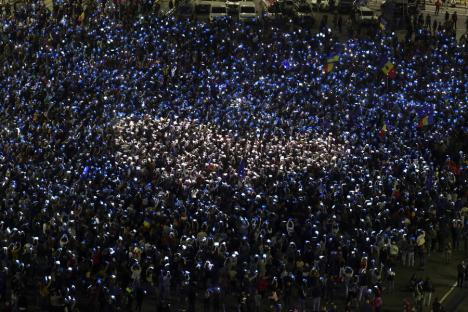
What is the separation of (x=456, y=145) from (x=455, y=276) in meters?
7.90

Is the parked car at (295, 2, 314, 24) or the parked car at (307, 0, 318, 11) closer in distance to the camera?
the parked car at (295, 2, 314, 24)

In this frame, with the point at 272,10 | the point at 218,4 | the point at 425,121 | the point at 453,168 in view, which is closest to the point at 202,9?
the point at 218,4

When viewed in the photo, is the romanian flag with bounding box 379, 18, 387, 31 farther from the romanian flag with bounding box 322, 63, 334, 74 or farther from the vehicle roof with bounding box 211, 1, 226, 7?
the vehicle roof with bounding box 211, 1, 226, 7

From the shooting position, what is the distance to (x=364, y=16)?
68188mm

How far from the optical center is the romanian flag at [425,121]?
56.0 metres

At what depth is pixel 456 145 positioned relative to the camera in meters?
55.3

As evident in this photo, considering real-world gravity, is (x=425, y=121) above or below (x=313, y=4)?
below

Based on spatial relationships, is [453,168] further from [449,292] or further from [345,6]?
[345,6]

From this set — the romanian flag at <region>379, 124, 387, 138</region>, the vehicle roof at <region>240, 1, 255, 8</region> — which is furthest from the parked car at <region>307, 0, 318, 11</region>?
the romanian flag at <region>379, 124, 387, 138</region>

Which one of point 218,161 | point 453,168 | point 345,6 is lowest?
point 453,168

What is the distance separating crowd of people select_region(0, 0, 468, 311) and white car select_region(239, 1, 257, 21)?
2.69 m

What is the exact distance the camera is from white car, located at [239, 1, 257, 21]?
68.4 meters

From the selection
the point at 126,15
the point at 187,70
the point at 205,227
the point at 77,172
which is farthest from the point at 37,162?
the point at 126,15

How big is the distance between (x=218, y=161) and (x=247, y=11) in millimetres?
17772
